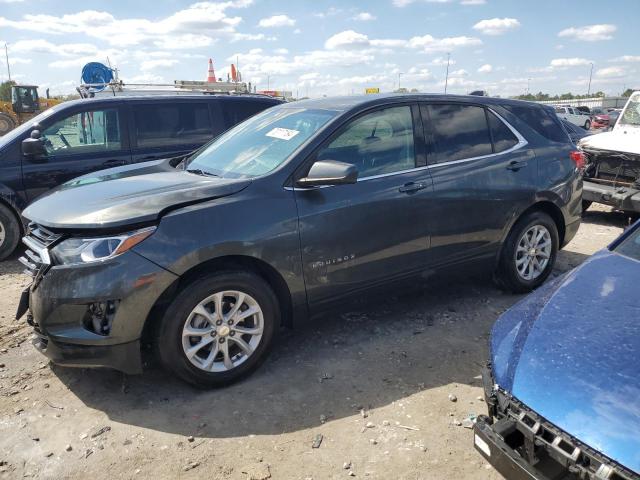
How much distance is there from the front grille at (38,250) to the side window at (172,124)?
3.34 m

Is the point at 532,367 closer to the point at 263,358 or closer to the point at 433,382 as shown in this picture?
the point at 433,382

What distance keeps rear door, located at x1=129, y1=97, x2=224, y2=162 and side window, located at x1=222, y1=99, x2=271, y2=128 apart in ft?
0.48

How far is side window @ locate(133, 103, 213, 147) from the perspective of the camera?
6.54 meters

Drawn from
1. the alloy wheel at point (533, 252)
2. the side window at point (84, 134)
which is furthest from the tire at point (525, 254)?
the side window at point (84, 134)

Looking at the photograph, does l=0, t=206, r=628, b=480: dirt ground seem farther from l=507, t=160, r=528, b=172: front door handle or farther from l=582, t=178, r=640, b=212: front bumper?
l=582, t=178, r=640, b=212: front bumper

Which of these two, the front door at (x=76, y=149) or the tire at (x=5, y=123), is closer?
the front door at (x=76, y=149)

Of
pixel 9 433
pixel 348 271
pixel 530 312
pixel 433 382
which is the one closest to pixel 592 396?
pixel 530 312

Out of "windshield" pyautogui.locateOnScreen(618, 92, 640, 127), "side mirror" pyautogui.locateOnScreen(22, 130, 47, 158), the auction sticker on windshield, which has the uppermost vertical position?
"windshield" pyautogui.locateOnScreen(618, 92, 640, 127)

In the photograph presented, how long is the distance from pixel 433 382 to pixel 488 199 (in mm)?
1742

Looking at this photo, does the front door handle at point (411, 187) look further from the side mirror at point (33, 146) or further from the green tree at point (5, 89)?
the green tree at point (5, 89)

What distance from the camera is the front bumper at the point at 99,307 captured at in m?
2.94

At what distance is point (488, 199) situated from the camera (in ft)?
14.5

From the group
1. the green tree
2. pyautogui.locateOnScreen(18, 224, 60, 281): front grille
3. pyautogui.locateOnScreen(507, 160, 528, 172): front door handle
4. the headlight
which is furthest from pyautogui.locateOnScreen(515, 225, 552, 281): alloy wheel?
the green tree

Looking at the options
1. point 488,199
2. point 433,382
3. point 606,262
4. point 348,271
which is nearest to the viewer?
point 606,262
